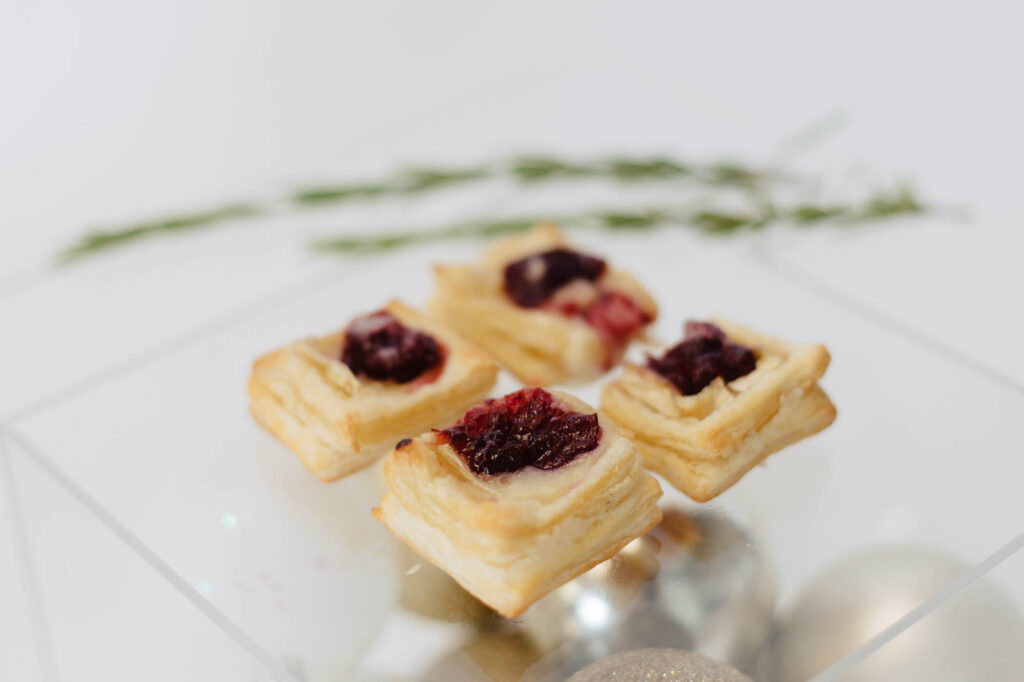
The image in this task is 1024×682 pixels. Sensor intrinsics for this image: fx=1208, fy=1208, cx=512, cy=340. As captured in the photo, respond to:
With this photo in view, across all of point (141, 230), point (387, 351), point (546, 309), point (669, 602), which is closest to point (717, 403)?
point (669, 602)

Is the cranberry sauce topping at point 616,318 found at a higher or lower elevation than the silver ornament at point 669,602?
higher

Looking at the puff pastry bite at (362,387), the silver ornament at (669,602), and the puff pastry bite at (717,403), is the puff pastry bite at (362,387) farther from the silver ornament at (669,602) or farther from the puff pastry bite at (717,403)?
the silver ornament at (669,602)

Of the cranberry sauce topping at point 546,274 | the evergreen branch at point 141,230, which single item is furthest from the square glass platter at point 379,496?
the evergreen branch at point 141,230

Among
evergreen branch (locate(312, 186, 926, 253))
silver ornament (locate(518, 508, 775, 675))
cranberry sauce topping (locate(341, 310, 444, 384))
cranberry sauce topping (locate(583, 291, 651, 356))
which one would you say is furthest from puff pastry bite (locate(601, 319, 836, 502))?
evergreen branch (locate(312, 186, 926, 253))

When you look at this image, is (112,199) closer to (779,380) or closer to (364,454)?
(364,454)

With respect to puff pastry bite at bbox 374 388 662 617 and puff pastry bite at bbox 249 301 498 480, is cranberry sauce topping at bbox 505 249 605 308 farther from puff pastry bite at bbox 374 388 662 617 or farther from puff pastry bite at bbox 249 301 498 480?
puff pastry bite at bbox 374 388 662 617
